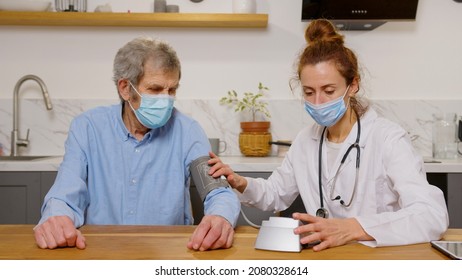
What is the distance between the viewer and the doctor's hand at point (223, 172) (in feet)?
5.29

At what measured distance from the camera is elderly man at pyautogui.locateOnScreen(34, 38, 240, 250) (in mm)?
1735

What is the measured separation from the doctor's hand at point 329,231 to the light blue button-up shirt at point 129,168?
2.12ft

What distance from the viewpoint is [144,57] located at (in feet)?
5.72

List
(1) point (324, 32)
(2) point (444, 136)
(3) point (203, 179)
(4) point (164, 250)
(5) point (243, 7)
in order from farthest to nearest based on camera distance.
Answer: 1. (2) point (444, 136)
2. (5) point (243, 7)
3. (1) point (324, 32)
4. (3) point (203, 179)
5. (4) point (164, 250)

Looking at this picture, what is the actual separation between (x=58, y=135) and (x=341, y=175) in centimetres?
208

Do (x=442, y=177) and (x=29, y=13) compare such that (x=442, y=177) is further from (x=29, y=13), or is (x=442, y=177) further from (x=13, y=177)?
(x=29, y=13)

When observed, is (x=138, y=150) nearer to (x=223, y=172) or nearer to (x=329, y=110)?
(x=223, y=172)

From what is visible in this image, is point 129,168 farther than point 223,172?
Yes

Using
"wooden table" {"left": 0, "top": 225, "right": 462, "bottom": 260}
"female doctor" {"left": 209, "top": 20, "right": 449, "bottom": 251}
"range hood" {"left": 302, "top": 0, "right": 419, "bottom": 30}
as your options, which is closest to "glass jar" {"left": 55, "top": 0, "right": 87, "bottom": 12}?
"range hood" {"left": 302, "top": 0, "right": 419, "bottom": 30}

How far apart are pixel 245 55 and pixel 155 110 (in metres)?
1.65

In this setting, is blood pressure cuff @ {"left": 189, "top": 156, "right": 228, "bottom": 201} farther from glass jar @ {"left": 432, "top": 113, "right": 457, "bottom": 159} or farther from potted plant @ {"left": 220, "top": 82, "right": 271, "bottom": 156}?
glass jar @ {"left": 432, "top": 113, "right": 457, "bottom": 159}

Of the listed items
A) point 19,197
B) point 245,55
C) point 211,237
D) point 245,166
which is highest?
point 245,55

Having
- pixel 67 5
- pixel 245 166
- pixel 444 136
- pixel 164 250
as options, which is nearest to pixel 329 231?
pixel 164 250

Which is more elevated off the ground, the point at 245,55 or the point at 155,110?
the point at 245,55
